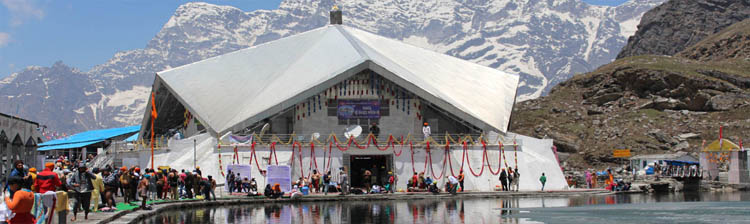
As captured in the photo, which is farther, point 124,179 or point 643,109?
point 643,109

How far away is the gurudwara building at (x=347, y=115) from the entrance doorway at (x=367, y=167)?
7 cm

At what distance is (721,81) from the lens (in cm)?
10094

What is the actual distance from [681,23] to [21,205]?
171 meters

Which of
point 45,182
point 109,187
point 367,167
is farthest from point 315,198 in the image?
point 45,182

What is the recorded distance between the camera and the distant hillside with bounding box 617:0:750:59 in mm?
168250

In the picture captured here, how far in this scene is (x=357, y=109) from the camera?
47406mm

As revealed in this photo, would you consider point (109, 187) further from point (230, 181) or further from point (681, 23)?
point (681, 23)

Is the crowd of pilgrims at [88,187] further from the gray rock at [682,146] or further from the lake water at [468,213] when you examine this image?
the gray rock at [682,146]

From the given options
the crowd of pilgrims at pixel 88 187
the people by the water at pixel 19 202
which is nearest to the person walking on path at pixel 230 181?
the crowd of pilgrims at pixel 88 187

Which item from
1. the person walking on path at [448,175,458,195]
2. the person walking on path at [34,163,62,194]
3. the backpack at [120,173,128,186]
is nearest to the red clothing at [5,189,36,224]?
the person walking on path at [34,163,62,194]

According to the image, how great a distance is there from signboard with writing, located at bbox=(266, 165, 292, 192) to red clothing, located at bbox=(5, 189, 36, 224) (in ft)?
72.3

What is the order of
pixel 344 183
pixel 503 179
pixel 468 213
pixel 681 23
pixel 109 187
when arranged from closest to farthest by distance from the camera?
1. pixel 468 213
2. pixel 109 187
3. pixel 344 183
4. pixel 503 179
5. pixel 681 23

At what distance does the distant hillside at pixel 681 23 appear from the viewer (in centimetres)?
16825

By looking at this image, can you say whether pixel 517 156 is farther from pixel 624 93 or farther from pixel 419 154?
pixel 624 93
